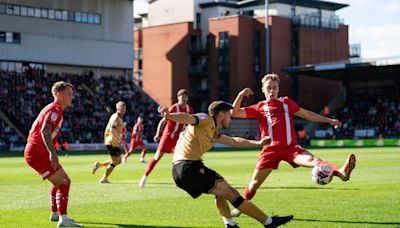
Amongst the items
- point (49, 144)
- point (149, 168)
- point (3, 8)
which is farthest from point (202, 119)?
point (3, 8)

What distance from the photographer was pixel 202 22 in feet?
273

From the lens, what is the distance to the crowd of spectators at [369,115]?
218 ft

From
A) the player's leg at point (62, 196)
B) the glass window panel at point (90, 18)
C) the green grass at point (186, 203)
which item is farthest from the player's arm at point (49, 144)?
the glass window panel at point (90, 18)

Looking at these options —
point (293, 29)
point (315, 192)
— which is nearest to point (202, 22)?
point (293, 29)

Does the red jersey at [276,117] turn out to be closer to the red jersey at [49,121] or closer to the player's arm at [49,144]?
the red jersey at [49,121]

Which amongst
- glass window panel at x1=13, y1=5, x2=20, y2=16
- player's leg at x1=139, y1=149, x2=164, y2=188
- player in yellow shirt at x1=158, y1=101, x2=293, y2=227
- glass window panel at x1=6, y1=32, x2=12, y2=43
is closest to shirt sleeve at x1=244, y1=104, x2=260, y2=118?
player in yellow shirt at x1=158, y1=101, x2=293, y2=227

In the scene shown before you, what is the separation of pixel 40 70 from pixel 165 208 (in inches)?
2012

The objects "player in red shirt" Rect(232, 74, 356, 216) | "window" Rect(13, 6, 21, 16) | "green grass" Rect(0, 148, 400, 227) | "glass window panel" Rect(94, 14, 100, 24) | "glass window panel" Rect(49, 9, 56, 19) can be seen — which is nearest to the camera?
"green grass" Rect(0, 148, 400, 227)

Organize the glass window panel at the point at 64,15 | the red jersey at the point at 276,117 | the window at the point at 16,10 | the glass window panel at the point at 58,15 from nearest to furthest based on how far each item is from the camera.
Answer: the red jersey at the point at 276,117 → the window at the point at 16,10 → the glass window panel at the point at 58,15 → the glass window panel at the point at 64,15

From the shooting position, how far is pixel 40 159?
11.3 metres

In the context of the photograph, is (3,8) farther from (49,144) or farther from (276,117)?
(49,144)

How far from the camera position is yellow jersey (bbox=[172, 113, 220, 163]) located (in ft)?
31.6

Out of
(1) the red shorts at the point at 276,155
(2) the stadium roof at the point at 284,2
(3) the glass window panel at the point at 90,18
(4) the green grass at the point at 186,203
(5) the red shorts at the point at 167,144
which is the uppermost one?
(2) the stadium roof at the point at 284,2

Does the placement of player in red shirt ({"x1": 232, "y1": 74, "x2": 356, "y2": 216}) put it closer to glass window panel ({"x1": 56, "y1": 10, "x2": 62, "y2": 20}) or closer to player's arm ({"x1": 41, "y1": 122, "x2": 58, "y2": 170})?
player's arm ({"x1": 41, "y1": 122, "x2": 58, "y2": 170})
